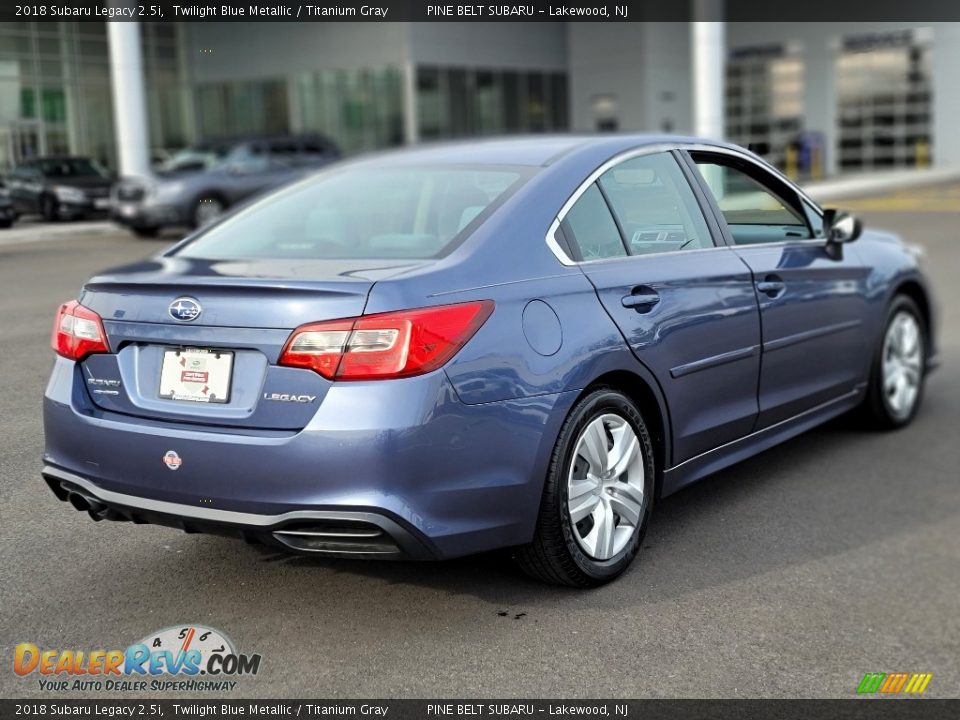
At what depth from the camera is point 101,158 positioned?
36.1 m

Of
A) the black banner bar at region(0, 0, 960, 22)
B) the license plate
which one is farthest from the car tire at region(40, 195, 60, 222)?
the license plate

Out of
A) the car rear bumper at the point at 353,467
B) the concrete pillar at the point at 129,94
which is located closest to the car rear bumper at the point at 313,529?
the car rear bumper at the point at 353,467

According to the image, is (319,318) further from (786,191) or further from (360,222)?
(786,191)

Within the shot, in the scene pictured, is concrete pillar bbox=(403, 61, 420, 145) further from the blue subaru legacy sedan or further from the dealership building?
the blue subaru legacy sedan

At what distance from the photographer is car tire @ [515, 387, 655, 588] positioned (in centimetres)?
378

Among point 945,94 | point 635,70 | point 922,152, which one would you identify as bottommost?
point 922,152

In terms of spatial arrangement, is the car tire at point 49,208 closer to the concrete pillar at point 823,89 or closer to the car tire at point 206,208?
the car tire at point 206,208

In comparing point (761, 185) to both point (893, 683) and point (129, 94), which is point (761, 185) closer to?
point (893, 683)

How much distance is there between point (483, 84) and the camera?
39.5 meters

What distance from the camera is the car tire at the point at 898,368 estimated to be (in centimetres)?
607

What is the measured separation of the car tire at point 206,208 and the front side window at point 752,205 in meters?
14.1

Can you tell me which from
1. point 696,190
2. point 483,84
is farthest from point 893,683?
point 483,84

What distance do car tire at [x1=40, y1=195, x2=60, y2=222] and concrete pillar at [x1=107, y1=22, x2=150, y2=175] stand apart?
7.87 ft
